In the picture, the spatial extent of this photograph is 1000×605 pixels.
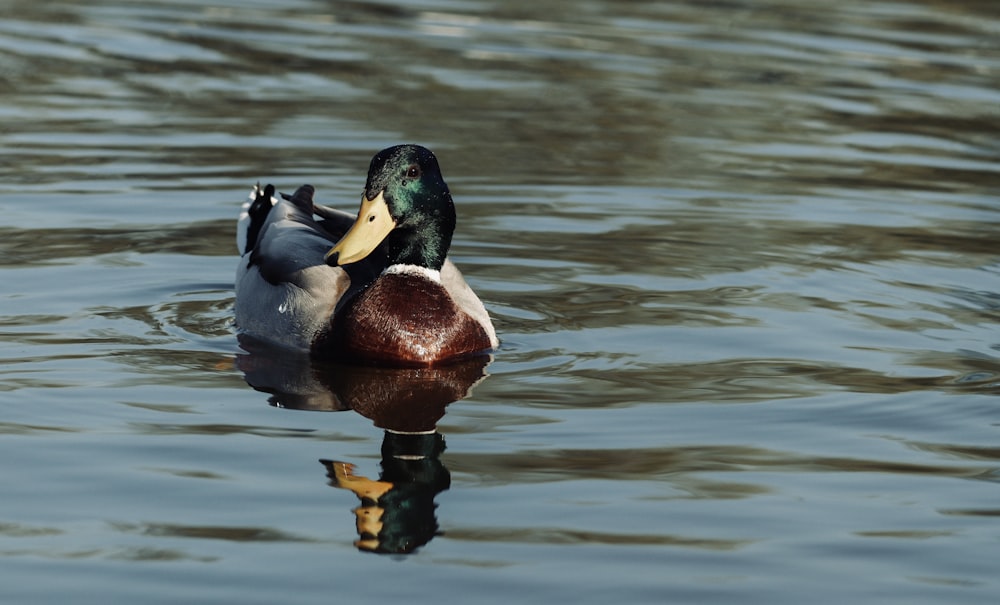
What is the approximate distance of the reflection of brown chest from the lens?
316 inches

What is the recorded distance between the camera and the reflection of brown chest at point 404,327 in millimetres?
8023

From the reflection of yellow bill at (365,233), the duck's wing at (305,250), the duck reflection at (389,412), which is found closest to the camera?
the duck reflection at (389,412)

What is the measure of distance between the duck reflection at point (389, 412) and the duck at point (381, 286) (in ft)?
0.36

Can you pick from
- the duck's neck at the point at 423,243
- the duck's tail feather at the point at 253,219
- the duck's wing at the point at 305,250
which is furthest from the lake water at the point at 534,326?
the duck's neck at the point at 423,243

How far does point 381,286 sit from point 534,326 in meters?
0.89

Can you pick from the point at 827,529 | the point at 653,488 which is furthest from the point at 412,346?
the point at 827,529

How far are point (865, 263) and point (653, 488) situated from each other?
4.07 m

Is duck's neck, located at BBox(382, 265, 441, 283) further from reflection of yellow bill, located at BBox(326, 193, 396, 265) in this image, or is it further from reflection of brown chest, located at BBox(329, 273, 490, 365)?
reflection of yellow bill, located at BBox(326, 193, 396, 265)

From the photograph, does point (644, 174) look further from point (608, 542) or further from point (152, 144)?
point (608, 542)

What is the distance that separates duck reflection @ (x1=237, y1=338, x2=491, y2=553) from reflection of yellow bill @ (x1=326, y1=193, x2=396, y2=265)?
19.9 inches

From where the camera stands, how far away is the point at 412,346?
804 centimetres

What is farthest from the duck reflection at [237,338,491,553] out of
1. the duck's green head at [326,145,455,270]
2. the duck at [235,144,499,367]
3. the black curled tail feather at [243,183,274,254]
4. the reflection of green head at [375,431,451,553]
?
the black curled tail feather at [243,183,274,254]

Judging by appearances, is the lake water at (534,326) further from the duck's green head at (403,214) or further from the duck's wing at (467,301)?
the duck's green head at (403,214)

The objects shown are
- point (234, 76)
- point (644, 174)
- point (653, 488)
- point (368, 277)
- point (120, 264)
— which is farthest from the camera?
point (234, 76)
